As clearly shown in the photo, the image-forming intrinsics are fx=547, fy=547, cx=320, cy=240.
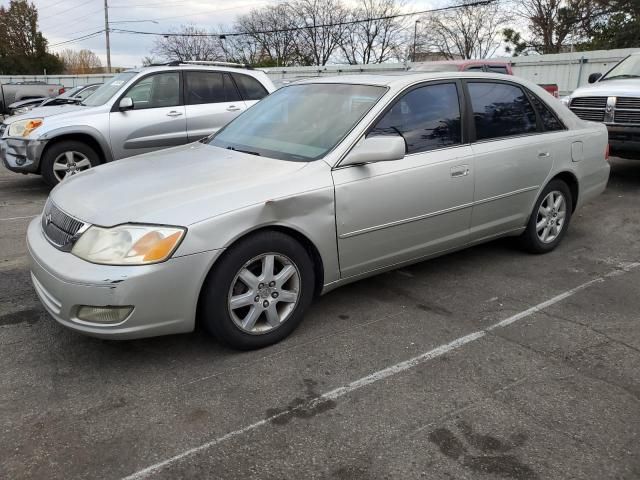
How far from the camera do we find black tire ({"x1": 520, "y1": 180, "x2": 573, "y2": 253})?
192 inches

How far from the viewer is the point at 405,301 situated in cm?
407

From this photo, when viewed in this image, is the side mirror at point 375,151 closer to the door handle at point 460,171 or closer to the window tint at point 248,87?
the door handle at point 460,171

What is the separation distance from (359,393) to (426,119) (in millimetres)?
2155

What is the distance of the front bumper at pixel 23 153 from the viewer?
7402mm

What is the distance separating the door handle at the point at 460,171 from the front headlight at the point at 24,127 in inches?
235

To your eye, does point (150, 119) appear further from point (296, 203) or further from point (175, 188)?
point (296, 203)

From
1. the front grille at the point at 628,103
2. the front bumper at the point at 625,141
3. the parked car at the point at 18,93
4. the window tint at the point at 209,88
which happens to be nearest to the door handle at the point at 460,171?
the front bumper at the point at 625,141

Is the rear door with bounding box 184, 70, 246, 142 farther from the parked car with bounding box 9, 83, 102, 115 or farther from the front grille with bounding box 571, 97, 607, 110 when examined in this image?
the front grille with bounding box 571, 97, 607, 110

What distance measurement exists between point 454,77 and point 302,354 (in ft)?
8.25

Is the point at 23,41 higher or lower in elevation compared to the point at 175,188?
higher

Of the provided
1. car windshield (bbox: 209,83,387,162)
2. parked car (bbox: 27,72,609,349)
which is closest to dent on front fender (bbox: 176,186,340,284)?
parked car (bbox: 27,72,609,349)

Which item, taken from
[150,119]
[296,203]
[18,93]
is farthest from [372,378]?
[18,93]

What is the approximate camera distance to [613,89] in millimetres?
7848

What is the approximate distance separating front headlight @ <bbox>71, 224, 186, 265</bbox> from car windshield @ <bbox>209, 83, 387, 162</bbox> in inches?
42.5
